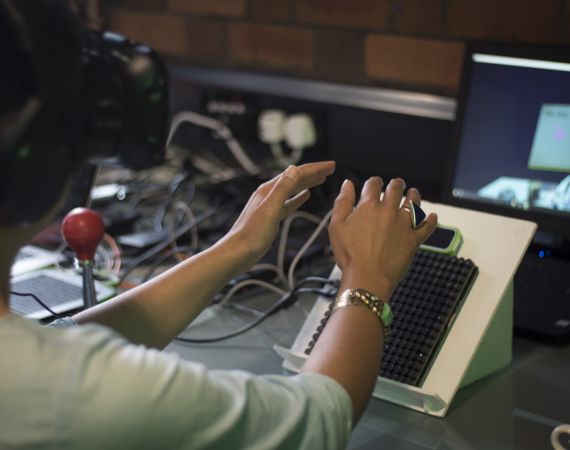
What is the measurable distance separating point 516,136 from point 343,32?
0.52 m

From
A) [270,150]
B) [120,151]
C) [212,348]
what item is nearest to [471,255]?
[212,348]

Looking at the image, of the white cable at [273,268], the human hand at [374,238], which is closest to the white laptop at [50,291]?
the white cable at [273,268]

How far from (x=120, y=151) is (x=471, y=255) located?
0.48 m

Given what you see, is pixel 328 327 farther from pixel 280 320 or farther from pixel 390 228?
pixel 280 320

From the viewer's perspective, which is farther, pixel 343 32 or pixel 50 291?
pixel 343 32

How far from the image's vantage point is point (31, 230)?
73cm

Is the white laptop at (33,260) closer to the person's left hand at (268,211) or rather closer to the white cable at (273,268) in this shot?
the white cable at (273,268)

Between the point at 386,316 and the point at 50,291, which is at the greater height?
the point at 386,316

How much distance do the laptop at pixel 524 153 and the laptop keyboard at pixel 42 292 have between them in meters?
0.62

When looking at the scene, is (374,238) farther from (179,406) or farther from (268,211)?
(179,406)

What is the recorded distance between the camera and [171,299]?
103cm

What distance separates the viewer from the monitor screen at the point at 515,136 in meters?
1.33

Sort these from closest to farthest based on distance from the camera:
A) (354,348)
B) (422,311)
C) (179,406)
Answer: (179,406) < (354,348) < (422,311)

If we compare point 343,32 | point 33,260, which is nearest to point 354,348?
point 33,260
